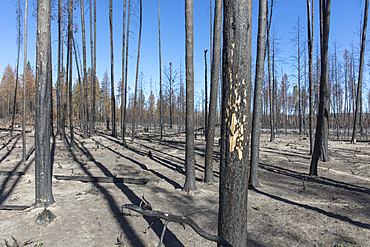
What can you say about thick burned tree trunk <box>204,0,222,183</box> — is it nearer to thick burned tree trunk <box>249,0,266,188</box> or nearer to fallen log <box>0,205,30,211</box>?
thick burned tree trunk <box>249,0,266,188</box>

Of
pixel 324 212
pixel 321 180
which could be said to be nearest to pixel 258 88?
pixel 324 212

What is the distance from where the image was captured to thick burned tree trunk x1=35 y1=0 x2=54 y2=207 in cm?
406

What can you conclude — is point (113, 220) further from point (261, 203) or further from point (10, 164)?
point (10, 164)

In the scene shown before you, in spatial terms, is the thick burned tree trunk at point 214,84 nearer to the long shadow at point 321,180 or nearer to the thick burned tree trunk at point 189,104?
the thick burned tree trunk at point 189,104

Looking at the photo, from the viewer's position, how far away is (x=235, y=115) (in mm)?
1910

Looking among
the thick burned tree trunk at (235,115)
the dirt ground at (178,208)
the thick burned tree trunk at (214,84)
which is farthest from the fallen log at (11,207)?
the thick burned tree trunk at (214,84)

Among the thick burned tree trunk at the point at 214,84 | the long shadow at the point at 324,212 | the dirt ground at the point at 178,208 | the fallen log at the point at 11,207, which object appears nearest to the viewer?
the dirt ground at the point at 178,208

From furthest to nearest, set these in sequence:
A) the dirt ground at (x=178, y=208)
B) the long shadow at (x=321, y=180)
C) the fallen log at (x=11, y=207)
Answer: the long shadow at (x=321, y=180)
the fallen log at (x=11, y=207)
the dirt ground at (x=178, y=208)

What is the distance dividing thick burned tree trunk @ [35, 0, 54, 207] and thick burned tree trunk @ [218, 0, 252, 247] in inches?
149

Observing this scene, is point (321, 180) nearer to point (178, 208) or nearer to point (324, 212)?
point (324, 212)

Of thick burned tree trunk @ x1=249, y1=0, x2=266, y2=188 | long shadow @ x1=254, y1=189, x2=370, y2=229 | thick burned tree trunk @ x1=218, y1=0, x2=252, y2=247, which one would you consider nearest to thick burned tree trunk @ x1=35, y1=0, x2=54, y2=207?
thick burned tree trunk @ x1=218, y1=0, x2=252, y2=247

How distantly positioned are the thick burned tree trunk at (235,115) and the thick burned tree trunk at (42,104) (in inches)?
149

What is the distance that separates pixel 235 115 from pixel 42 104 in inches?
154

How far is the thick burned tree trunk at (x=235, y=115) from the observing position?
1903 mm
